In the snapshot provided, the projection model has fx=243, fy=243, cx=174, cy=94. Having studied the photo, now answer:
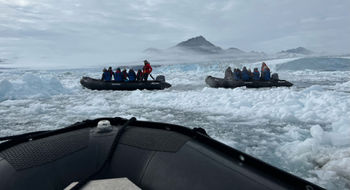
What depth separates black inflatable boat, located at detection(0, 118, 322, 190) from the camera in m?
1.43

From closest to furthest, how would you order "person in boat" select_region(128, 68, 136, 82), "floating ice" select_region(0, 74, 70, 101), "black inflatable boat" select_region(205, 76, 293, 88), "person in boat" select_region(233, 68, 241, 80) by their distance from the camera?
"floating ice" select_region(0, 74, 70, 101), "black inflatable boat" select_region(205, 76, 293, 88), "person in boat" select_region(233, 68, 241, 80), "person in boat" select_region(128, 68, 136, 82)

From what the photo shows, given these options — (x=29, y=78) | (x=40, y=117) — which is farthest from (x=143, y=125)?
(x=29, y=78)

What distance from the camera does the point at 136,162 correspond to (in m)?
1.69

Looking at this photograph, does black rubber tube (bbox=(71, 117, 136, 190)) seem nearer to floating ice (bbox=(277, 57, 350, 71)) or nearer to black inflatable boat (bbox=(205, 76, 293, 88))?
black inflatable boat (bbox=(205, 76, 293, 88))

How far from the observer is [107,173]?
165 centimetres

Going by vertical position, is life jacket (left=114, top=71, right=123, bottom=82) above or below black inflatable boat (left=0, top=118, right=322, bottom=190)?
above

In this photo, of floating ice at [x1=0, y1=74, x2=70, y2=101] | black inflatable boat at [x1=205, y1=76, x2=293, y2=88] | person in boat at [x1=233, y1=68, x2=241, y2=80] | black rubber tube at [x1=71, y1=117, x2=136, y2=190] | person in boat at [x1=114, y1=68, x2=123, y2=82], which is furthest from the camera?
person in boat at [x1=233, y1=68, x2=241, y2=80]

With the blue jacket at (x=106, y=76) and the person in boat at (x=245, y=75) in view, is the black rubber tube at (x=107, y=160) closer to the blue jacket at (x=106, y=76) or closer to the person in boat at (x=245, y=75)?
the blue jacket at (x=106, y=76)

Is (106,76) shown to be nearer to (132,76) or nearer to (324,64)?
(132,76)

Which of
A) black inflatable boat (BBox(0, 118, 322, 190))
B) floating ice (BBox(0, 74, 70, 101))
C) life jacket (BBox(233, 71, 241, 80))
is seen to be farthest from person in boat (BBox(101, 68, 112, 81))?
black inflatable boat (BBox(0, 118, 322, 190))

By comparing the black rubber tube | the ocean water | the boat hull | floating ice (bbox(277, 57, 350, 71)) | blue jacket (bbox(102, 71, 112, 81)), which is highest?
floating ice (bbox(277, 57, 350, 71))

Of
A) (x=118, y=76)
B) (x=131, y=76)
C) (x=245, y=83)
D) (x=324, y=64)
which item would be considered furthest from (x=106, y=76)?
(x=324, y=64)

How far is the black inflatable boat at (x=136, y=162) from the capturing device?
4.70 feet

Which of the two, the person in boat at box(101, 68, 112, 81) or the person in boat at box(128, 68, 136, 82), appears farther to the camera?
the person in boat at box(128, 68, 136, 82)
